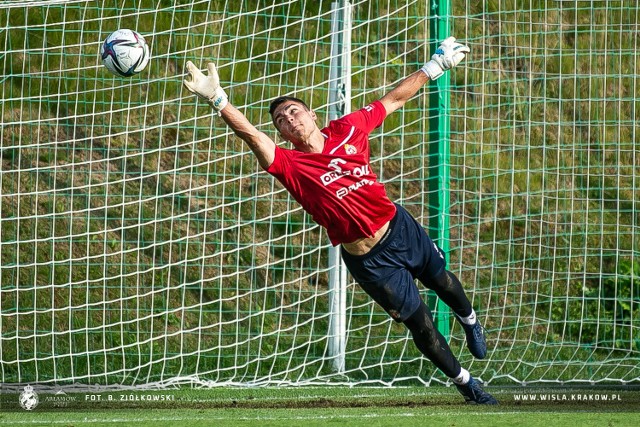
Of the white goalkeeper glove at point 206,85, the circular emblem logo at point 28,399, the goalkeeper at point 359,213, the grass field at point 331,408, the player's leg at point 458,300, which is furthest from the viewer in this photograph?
the circular emblem logo at point 28,399

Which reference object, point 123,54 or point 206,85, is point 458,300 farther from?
point 123,54

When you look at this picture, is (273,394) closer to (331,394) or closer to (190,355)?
(331,394)

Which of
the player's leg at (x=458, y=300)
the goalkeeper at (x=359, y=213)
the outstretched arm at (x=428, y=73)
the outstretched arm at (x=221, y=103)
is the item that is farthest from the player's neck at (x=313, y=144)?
the player's leg at (x=458, y=300)

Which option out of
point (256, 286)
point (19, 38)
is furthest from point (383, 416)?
point (19, 38)

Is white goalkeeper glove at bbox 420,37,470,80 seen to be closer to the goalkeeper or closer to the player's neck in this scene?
the goalkeeper

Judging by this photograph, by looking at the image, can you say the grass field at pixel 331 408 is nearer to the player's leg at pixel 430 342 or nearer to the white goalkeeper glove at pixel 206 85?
the player's leg at pixel 430 342

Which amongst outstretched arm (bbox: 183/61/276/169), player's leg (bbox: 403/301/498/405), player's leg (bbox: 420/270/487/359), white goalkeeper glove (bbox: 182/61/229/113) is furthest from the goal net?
white goalkeeper glove (bbox: 182/61/229/113)

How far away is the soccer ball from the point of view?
18.7 ft

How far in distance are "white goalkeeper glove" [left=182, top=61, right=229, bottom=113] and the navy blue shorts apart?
1331mm

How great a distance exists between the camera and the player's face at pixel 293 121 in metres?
5.80

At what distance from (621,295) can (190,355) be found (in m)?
3.89

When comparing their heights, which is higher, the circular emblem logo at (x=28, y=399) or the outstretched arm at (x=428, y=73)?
the outstretched arm at (x=428, y=73)

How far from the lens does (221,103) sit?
5270 mm

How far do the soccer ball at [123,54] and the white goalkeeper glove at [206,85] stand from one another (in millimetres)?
665
